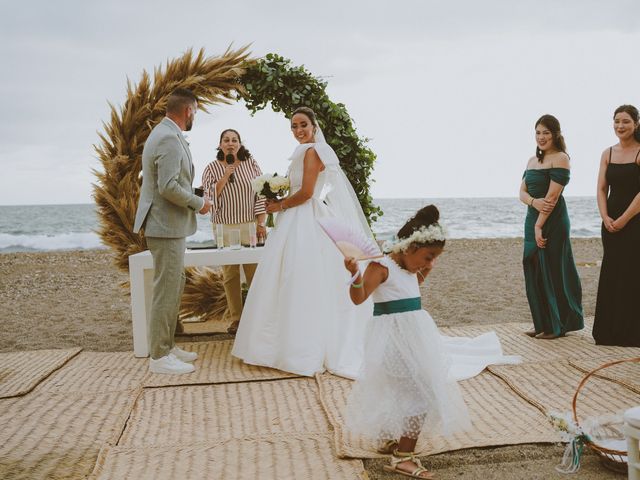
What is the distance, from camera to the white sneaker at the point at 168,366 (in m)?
4.84

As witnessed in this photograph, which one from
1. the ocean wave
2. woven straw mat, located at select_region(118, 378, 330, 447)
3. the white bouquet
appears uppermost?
the white bouquet

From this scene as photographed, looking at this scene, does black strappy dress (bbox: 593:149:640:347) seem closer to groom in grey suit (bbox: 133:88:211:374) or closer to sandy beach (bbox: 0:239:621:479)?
sandy beach (bbox: 0:239:621:479)

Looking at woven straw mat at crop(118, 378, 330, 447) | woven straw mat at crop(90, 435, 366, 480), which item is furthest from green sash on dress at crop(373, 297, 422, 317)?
woven straw mat at crop(118, 378, 330, 447)

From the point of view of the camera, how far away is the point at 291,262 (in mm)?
4871

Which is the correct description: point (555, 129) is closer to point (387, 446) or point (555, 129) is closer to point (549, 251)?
point (549, 251)

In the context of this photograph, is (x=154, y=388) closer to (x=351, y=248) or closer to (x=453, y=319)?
(x=351, y=248)

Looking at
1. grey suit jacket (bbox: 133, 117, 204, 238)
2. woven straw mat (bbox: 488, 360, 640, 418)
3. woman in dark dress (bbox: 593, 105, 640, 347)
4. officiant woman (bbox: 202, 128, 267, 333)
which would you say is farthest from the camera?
officiant woman (bbox: 202, 128, 267, 333)

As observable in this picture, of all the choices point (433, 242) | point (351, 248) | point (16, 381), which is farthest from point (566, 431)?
point (16, 381)

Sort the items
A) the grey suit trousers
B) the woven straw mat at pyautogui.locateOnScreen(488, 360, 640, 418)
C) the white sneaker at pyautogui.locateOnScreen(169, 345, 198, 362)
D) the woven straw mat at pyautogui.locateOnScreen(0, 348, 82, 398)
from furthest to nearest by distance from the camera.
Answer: the white sneaker at pyautogui.locateOnScreen(169, 345, 198, 362) → the grey suit trousers → the woven straw mat at pyautogui.locateOnScreen(0, 348, 82, 398) → the woven straw mat at pyautogui.locateOnScreen(488, 360, 640, 418)

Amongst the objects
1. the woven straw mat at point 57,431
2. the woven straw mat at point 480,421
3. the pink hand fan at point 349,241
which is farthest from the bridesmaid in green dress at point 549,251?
the woven straw mat at point 57,431

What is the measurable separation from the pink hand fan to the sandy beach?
3.49 feet

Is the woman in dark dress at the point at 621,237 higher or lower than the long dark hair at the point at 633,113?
lower

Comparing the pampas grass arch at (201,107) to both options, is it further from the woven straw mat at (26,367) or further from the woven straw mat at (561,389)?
the woven straw mat at (561,389)

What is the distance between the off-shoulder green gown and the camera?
5.77 meters
